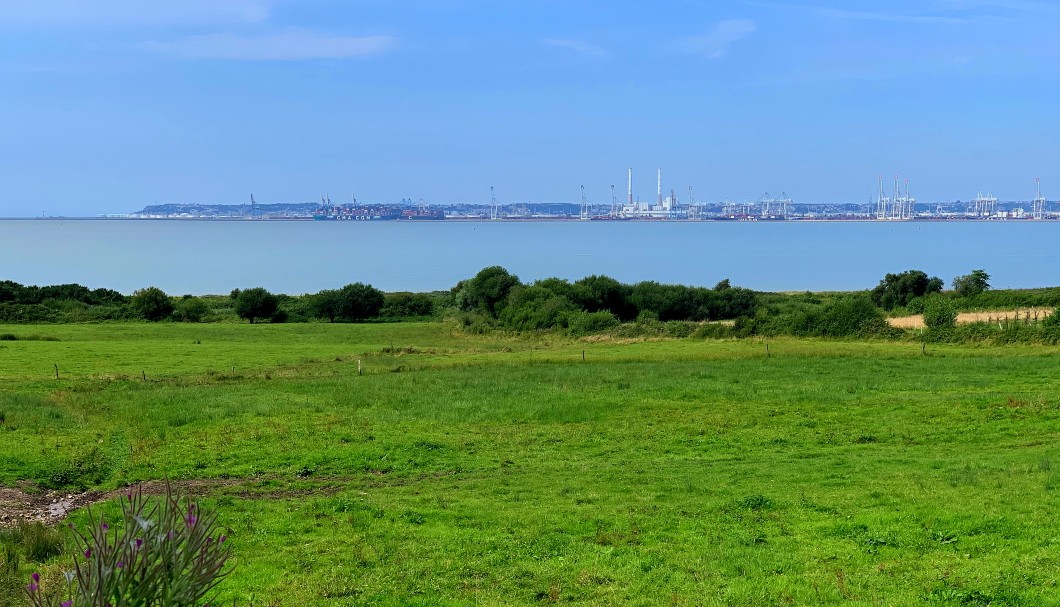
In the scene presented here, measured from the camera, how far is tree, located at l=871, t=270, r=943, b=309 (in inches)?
2847

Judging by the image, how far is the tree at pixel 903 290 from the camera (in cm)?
7231

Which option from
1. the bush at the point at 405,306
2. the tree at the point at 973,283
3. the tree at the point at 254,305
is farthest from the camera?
the bush at the point at 405,306

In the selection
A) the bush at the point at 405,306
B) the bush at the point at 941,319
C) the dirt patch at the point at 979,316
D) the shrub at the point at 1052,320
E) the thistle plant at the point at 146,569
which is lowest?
the bush at the point at 405,306

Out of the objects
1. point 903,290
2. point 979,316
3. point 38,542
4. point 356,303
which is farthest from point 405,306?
point 38,542

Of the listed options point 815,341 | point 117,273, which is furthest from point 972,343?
point 117,273

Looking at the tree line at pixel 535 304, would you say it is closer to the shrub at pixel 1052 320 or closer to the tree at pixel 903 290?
the tree at pixel 903 290

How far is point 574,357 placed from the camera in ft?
141

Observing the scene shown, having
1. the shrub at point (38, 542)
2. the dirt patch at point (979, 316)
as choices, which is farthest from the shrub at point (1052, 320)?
the shrub at point (38, 542)

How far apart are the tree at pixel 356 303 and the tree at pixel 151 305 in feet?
49.2

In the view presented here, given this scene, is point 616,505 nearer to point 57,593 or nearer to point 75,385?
point 57,593

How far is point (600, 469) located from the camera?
18734 millimetres

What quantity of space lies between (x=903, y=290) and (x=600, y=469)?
2453 inches

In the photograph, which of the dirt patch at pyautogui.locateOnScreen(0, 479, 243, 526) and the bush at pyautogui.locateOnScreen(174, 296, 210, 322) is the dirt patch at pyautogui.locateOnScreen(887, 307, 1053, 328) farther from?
the bush at pyautogui.locateOnScreen(174, 296, 210, 322)

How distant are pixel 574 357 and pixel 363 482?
2563 cm
